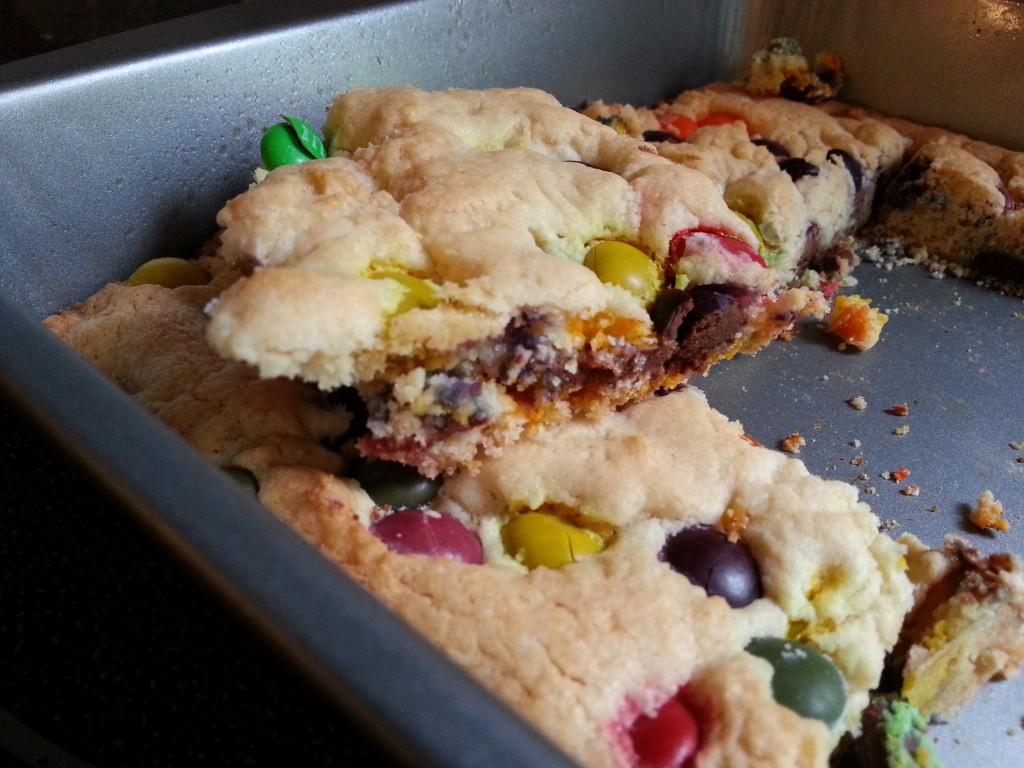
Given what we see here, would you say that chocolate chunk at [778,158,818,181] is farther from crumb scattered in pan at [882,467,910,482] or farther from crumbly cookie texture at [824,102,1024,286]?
crumb scattered in pan at [882,467,910,482]

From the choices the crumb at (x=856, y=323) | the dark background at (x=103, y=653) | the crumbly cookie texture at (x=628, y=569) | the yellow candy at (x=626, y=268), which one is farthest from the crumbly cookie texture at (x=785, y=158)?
the dark background at (x=103, y=653)

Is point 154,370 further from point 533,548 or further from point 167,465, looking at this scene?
point 533,548

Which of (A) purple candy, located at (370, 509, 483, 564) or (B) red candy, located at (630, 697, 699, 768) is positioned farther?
(A) purple candy, located at (370, 509, 483, 564)

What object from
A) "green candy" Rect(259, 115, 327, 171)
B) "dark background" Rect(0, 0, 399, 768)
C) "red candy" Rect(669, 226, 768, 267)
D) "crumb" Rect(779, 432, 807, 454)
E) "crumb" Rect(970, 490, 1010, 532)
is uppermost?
"green candy" Rect(259, 115, 327, 171)

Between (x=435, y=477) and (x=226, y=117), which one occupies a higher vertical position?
(x=226, y=117)

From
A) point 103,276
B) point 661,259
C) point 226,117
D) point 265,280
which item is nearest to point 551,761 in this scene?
point 265,280

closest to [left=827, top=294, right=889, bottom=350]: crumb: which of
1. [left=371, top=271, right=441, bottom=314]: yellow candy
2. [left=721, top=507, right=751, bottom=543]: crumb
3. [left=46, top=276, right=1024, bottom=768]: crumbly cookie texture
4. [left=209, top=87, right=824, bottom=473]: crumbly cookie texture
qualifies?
[left=209, top=87, right=824, bottom=473]: crumbly cookie texture

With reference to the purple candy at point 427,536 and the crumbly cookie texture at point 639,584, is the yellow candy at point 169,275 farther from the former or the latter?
the purple candy at point 427,536
